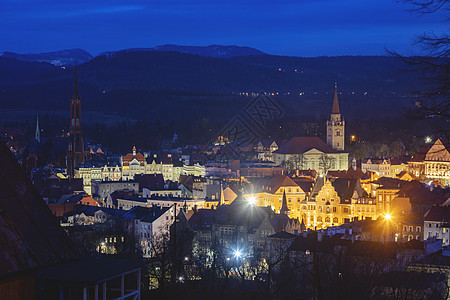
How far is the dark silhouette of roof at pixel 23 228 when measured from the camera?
6562 millimetres

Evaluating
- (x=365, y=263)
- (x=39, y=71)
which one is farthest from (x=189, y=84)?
(x=365, y=263)

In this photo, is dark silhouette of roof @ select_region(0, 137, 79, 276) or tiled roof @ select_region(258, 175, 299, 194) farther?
tiled roof @ select_region(258, 175, 299, 194)

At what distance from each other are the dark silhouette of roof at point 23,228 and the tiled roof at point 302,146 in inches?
2840

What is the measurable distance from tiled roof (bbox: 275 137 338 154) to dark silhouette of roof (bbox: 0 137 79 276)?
7215 centimetres

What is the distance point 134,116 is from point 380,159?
225 ft

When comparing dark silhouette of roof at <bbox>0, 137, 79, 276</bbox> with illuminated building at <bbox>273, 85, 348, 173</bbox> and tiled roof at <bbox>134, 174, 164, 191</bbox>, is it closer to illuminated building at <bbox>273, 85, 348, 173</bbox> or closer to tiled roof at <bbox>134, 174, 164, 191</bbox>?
tiled roof at <bbox>134, 174, 164, 191</bbox>

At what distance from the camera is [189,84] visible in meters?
141

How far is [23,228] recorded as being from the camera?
269 inches

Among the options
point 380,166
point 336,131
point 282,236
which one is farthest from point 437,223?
point 336,131

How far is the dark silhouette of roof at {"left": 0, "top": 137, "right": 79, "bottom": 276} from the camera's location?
6562 millimetres

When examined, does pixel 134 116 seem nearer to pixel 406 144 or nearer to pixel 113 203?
pixel 406 144

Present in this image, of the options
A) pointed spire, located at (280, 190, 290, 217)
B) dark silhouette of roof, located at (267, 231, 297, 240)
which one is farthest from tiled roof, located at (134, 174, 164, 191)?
dark silhouette of roof, located at (267, 231, 297, 240)

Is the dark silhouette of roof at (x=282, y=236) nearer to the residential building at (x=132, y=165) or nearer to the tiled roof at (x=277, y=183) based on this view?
the tiled roof at (x=277, y=183)

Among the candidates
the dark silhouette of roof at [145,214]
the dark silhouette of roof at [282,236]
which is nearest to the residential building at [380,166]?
the dark silhouette of roof at [145,214]
